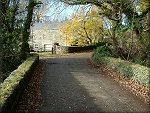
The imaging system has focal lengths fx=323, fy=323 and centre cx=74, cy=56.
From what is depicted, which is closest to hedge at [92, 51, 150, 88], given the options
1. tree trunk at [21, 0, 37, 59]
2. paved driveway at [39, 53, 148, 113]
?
paved driveway at [39, 53, 148, 113]

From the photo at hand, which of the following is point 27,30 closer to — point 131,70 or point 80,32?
point 131,70

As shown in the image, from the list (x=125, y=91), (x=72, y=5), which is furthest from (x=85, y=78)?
(x=72, y=5)

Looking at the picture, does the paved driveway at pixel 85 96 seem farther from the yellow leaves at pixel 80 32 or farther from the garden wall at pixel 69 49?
the yellow leaves at pixel 80 32

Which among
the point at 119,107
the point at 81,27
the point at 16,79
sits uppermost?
the point at 81,27

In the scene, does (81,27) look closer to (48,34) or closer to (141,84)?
(141,84)

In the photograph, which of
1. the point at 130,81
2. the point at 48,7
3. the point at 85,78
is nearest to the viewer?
the point at 130,81

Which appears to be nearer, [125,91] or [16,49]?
[125,91]

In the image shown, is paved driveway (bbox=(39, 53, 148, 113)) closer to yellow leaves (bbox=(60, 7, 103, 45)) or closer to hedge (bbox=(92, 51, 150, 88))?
hedge (bbox=(92, 51, 150, 88))

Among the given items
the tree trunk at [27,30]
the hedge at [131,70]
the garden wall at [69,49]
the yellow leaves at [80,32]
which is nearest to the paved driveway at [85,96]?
the hedge at [131,70]

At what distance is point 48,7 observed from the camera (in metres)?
27.1

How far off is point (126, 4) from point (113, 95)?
1163cm

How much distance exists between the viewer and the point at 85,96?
13.5 m

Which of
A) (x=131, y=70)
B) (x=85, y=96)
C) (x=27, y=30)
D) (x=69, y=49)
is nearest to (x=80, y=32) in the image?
(x=69, y=49)

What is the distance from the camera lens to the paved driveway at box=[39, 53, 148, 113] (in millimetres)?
11625
